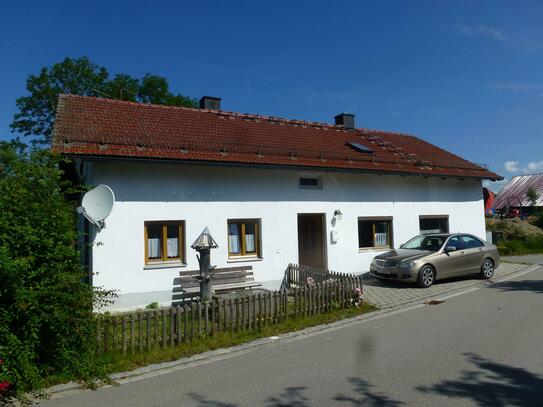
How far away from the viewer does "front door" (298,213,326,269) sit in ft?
45.6

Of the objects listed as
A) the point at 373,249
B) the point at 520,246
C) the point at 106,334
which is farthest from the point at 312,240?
the point at 520,246

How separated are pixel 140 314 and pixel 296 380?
9.02ft

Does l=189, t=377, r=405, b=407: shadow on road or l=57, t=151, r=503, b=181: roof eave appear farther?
l=57, t=151, r=503, b=181: roof eave

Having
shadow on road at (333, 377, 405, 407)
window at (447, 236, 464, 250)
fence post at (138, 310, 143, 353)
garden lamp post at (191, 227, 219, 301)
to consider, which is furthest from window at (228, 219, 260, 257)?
shadow on road at (333, 377, 405, 407)

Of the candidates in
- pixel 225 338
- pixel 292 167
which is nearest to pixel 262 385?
pixel 225 338

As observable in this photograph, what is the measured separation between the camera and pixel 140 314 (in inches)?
269

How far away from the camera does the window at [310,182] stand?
13.4 m

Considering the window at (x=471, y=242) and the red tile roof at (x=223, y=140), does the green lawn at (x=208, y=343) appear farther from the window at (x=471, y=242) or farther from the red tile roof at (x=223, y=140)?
the window at (x=471, y=242)

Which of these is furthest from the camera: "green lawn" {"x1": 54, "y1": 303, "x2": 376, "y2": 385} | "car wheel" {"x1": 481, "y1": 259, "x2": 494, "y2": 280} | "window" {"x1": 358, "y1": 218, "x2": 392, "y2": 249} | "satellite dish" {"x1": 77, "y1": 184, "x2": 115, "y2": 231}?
"window" {"x1": 358, "y1": 218, "x2": 392, "y2": 249}

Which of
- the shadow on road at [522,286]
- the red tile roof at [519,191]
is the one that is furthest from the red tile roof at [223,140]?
the red tile roof at [519,191]

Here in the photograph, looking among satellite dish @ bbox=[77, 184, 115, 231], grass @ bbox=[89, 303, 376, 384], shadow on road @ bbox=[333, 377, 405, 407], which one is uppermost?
satellite dish @ bbox=[77, 184, 115, 231]

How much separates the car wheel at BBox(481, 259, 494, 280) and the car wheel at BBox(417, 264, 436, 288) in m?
2.19

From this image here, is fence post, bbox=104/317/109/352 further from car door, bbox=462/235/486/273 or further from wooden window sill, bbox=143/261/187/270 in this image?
car door, bbox=462/235/486/273

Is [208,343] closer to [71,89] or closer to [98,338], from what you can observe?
[98,338]
